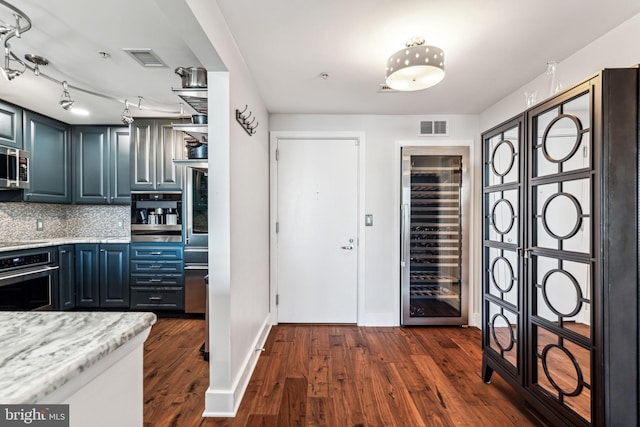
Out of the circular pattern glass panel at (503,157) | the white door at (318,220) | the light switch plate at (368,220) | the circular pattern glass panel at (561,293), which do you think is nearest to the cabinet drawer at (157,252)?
the white door at (318,220)

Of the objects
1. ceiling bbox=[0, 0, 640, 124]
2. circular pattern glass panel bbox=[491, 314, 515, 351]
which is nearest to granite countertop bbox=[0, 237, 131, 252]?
ceiling bbox=[0, 0, 640, 124]

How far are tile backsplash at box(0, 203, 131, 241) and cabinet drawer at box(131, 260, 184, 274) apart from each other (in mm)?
706

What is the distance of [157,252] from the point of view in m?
3.50

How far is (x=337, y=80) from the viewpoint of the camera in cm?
251

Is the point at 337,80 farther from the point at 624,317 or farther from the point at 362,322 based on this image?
the point at 362,322

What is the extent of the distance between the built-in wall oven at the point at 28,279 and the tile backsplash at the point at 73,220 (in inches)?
22.8

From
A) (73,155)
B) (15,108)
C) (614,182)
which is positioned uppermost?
(15,108)

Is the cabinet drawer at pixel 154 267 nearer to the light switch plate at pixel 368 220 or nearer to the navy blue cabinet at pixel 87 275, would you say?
the navy blue cabinet at pixel 87 275

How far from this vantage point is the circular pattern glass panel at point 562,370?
151 cm

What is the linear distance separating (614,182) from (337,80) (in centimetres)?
196

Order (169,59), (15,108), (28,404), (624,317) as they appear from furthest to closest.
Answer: (15,108)
(169,59)
(624,317)
(28,404)

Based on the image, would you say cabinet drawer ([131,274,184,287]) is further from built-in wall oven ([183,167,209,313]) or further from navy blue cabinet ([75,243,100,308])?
navy blue cabinet ([75,243,100,308])

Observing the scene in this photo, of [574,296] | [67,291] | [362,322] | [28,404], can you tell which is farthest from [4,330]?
→ [67,291]

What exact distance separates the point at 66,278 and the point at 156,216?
120 centimetres
